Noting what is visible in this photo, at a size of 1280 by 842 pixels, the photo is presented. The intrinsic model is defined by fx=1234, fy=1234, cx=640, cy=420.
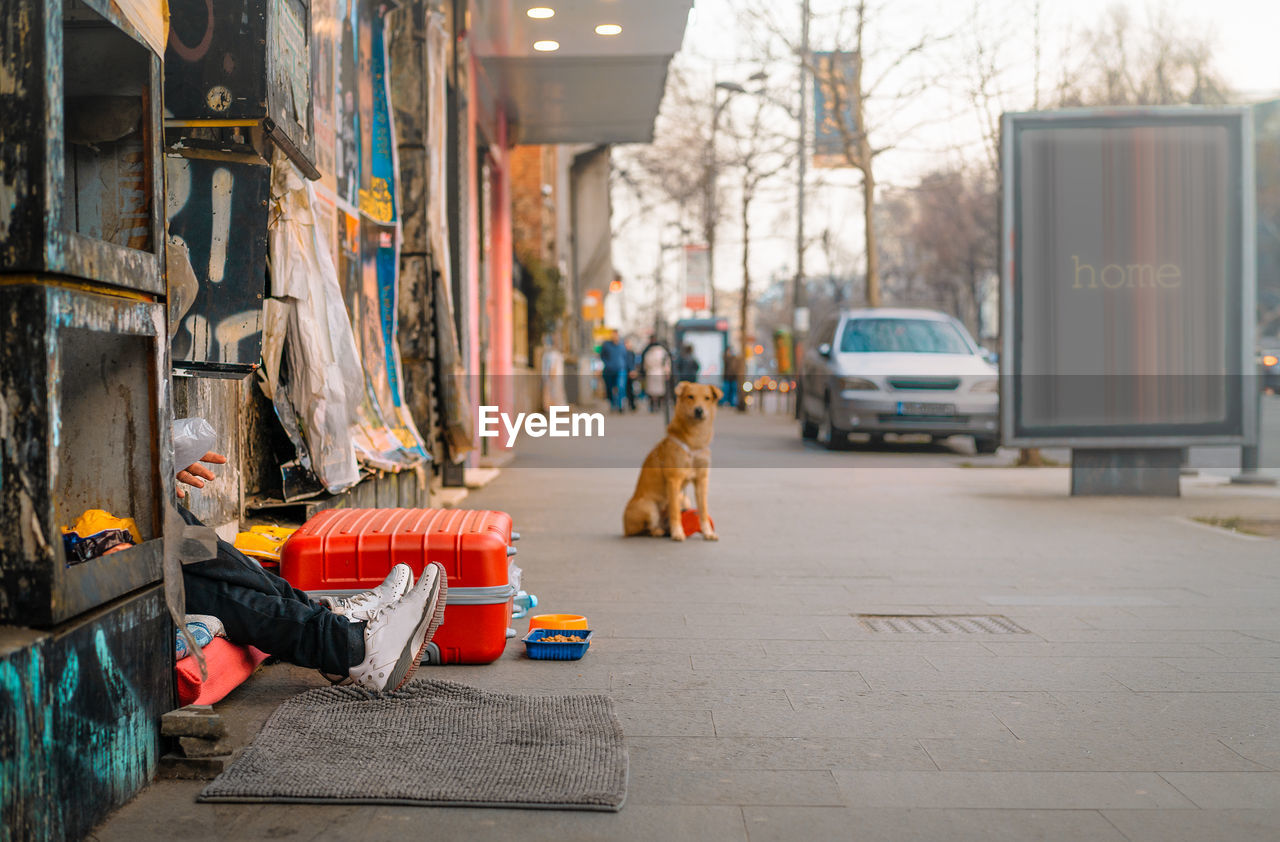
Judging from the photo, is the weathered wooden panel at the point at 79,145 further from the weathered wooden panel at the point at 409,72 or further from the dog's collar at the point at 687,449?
the weathered wooden panel at the point at 409,72

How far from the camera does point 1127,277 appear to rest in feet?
36.7

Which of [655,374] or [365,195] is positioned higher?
[365,195]

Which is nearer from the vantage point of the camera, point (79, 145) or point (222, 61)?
point (79, 145)

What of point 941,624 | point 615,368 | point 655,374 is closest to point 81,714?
point 941,624

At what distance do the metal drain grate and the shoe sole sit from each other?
2155mm

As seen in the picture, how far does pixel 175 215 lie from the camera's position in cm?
489

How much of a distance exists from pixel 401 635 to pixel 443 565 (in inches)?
20.1

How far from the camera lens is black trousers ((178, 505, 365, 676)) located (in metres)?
4.05

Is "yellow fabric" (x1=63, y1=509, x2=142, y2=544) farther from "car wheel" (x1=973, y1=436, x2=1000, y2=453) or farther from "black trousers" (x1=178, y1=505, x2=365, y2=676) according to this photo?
"car wheel" (x1=973, y1=436, x2=1000, y2=453)

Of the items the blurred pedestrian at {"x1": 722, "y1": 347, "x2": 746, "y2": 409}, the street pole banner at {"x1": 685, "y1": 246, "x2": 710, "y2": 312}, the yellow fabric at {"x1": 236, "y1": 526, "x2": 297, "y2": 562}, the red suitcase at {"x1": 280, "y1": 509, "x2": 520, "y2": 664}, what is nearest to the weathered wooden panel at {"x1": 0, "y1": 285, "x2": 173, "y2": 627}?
the red suitcase at {"x1": 280, "y1": 509, "x2": 520, "y2": 664}

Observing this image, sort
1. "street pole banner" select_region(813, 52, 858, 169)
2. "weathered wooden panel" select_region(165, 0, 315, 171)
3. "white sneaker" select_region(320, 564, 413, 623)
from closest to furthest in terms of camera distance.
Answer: "white sneaker" select_region(320, 564, 413, 623) → "weathered wooden panel" select_region(165, 0, 315, 171) → "street pole banner" select_region(813, 52, 858, 169)

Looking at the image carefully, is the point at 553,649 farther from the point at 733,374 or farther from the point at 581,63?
the point at 733,374

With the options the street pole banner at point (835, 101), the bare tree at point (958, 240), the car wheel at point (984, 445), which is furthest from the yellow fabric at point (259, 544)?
the bare tree at point (958, 240)

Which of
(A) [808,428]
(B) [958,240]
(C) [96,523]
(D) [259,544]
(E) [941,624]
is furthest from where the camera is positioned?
(B) [958,240]
